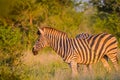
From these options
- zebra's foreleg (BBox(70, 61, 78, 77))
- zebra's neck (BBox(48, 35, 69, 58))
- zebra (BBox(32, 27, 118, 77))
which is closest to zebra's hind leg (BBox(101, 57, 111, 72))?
zebra (BBox(32, 27, 118, 77))

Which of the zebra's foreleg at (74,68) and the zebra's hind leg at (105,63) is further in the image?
the zebra's hind leg at (105,63)

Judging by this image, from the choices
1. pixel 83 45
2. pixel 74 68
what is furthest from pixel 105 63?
pixel 74 68

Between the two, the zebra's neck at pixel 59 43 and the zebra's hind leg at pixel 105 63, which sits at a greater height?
the zebra's neck at pixel 59 43

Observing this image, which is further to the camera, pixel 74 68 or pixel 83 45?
pixel 83 45

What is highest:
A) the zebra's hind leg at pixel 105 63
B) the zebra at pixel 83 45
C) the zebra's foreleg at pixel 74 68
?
the zebra at pixel 83 45

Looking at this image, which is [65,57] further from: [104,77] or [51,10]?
[51,10]

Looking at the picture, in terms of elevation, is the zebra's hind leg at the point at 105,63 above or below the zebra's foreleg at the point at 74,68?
above

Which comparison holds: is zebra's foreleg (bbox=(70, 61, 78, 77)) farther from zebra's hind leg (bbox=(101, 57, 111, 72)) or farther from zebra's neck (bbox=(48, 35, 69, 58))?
zebra's hind leg (bbox=(101, 57, 111, 72))

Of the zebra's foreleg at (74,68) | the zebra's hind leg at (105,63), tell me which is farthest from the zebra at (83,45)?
the zebra's foreleg at (74,68)

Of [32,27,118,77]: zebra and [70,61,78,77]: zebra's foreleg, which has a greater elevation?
[32,27,118,77]: zebra

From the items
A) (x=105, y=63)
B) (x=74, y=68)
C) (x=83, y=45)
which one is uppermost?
(x=83, y=45)

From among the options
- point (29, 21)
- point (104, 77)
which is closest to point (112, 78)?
point (104, 77)

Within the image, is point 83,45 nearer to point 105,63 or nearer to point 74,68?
point 105,63

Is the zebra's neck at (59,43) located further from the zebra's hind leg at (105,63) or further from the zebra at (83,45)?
the zebra's hind leg at (105,63)
